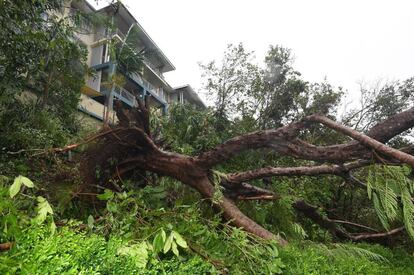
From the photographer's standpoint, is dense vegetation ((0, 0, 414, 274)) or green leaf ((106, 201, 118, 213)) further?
green leaf ((106, 201, 118, 213))

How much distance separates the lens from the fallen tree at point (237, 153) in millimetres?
2605

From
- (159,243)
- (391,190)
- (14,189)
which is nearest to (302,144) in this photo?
(391,190)

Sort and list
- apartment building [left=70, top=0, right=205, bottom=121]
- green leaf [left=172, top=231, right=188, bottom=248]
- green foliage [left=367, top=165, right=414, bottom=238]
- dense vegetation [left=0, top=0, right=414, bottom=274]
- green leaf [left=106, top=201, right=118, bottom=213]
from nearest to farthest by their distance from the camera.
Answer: dense vegetation [left=0, top=0, right=414, bottom=274] → green leaf [left=172, top=231, right=188, bottom=248] → green leaf [left=106, top=201, right=118, bottom=213] → green foliage [left=367, top=165, right=414, bottom=238] → apartment building [left=70, top=0, right=205, bottom=121]

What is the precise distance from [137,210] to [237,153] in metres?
1.44

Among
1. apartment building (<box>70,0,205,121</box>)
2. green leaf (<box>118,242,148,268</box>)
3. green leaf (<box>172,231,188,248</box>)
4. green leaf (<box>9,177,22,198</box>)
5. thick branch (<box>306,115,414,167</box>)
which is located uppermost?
apartment building (<box>70,0,205,121</box>)

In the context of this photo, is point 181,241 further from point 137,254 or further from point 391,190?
point 391,190

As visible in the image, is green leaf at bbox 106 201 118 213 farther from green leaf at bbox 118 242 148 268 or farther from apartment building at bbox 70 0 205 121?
apartment building at bbox 70 0 205 121

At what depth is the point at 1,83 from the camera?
16.2 feet

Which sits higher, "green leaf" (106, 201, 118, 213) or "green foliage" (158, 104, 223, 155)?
"green foliage" (158, 104, 223, 155)

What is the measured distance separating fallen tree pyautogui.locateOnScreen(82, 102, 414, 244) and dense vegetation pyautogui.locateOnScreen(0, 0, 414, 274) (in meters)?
0.13

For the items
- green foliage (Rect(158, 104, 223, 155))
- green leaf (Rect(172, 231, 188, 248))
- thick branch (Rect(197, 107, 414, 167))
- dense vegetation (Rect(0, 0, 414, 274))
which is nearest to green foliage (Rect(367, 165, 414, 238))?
dense vegetation (Rect(0, 0, 414, 274))

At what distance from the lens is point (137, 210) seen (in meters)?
2.01

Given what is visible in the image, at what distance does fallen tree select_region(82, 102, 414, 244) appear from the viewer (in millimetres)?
2605

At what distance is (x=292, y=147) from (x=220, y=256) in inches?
63.3
